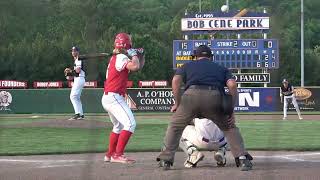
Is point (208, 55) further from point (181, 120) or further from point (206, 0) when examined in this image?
point (206, 0)

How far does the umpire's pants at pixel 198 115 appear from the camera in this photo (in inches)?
314

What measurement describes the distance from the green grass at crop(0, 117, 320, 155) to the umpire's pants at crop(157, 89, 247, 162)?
131 inches

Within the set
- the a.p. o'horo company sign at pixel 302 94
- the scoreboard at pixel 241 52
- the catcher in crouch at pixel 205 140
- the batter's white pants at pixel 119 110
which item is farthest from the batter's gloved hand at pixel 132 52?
the a.p. o'horo company sign at pixel 302 94

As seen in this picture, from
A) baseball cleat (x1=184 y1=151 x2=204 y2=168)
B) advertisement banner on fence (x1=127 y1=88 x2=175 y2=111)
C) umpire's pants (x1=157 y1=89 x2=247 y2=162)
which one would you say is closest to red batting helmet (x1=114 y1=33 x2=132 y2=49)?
umpire's pants (x1=157 y1=89 x2=247 y2=162)

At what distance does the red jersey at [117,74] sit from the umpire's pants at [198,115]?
131 centimetres

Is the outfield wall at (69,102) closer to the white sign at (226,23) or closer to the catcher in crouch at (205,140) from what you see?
the white sign at (226,23)

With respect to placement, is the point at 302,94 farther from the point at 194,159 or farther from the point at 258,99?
the point at 194,159

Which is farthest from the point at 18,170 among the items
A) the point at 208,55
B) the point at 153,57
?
the point at 153,57

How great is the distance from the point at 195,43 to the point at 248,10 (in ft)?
9.71

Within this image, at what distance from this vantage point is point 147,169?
27.3 ft

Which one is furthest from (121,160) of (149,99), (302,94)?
(302,94)

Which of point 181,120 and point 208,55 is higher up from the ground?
point 208,55

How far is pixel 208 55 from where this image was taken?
27.0 feet

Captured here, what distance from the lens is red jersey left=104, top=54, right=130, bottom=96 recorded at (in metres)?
9.12
